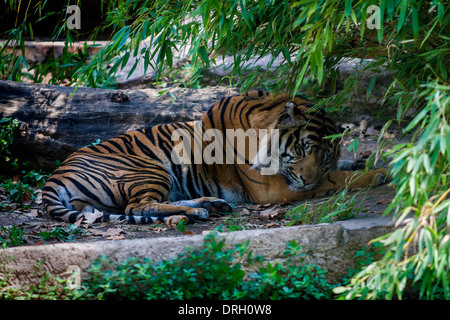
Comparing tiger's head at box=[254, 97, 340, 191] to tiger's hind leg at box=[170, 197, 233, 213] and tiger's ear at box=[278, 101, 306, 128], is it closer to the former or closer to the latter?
tiger's ear at box=[278, 101, 306, 128]

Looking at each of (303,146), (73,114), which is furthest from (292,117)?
(73,114)

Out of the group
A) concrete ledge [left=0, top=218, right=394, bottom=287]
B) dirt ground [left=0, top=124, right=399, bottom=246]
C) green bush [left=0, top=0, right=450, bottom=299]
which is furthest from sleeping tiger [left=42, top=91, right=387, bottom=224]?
concrete ledge [left=0, top=218, right=394, bottom=287]

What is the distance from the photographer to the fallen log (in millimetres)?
5598

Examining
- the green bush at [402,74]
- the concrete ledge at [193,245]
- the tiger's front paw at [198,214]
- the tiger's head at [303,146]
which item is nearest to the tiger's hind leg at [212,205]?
the tiger's front paw at [198,214]

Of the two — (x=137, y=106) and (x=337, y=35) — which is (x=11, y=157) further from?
(x=337, y=35)

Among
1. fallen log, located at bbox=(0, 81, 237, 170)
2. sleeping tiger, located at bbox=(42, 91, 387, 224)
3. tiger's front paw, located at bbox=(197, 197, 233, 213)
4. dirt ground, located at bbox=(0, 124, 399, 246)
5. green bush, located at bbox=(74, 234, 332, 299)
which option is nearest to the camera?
green bush, located at bbox=(74, 234, 332, 299)

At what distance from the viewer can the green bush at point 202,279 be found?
2529 mm

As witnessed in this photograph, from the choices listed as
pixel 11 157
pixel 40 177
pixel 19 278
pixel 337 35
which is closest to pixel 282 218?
pixel 337 35

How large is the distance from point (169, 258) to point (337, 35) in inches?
77.2

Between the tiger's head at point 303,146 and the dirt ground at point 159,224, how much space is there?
239 mm

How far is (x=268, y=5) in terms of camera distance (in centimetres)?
322

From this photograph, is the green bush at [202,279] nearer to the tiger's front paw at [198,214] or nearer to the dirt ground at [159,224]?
the dirt ground at [159,224]

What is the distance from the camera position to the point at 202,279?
101 inches

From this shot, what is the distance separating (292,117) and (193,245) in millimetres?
2243
